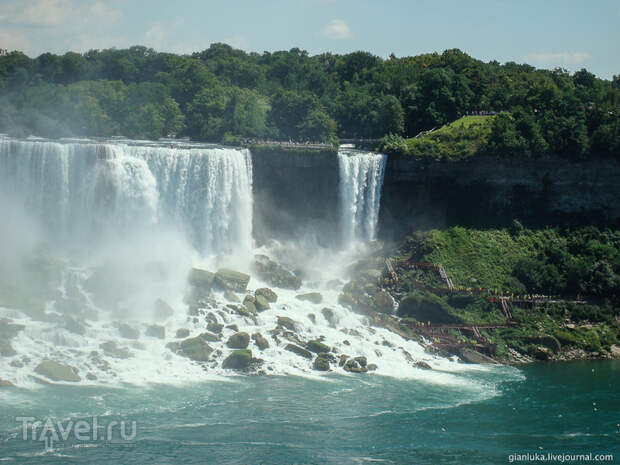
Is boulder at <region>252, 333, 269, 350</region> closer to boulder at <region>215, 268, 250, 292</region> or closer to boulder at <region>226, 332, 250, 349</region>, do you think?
boulder at <region>226, 332, 250, 349</region>

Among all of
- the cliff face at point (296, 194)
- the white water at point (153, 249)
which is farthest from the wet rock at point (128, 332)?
the cliff face at point (296, 194)

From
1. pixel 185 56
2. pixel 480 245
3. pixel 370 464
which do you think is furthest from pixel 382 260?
pixel 185 56

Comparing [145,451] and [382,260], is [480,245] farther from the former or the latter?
[145,451]

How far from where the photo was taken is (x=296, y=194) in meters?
47.7

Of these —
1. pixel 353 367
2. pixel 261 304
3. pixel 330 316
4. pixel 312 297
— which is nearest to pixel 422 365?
pixel 353 367

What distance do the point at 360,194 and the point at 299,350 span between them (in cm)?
1560

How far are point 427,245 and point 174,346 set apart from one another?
1684cm

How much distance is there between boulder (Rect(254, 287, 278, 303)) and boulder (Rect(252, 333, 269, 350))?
435cm

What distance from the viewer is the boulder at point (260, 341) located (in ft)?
110

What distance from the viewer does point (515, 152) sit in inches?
1784

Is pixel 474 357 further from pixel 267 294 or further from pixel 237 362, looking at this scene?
pixel 237 362

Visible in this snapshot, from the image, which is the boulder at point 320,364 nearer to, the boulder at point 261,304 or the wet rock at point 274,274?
the boulder at point 261,304

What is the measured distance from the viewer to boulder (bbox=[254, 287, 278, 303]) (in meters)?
38.4

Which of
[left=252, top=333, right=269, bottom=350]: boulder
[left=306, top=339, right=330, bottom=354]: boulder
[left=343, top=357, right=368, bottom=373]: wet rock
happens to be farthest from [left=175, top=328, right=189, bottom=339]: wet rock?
[left=343, top=357, right=368, bottom=373]: wet rock
